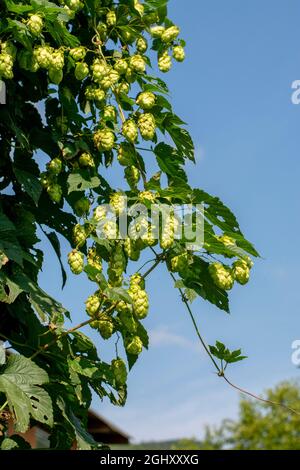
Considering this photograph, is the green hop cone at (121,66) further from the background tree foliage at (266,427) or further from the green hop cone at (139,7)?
the background tree foliage at (266,427)

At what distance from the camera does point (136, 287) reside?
128 inches

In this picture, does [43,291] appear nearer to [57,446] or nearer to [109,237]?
[109,237]

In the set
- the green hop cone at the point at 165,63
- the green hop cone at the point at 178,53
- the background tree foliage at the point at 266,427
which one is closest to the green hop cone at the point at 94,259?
the green hop cone at the point at 165,63

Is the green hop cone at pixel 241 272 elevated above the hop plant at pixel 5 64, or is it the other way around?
the hop plant at pixel 5 64

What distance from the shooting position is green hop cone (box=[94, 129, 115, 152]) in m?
3.66

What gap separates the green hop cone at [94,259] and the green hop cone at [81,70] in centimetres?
84

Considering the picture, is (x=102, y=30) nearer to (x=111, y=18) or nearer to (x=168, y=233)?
(x=111, y=18)

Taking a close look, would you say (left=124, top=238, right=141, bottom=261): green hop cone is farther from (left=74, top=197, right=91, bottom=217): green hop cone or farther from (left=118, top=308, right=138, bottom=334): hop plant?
(left=74, top=197, right=91, bottom=217): green hop cone

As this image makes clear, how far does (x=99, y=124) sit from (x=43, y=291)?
0.83 metres

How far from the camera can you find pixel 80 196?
3688 mm

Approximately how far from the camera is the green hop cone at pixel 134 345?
3439mm

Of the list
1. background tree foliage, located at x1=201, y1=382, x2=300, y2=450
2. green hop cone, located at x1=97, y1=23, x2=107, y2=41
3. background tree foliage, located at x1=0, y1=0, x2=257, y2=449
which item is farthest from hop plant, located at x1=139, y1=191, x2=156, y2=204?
background tree foliage, located at x1=201, y1=382, x2=300, y2=450

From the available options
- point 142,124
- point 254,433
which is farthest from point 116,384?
point 254,433

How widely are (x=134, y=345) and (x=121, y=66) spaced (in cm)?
132
